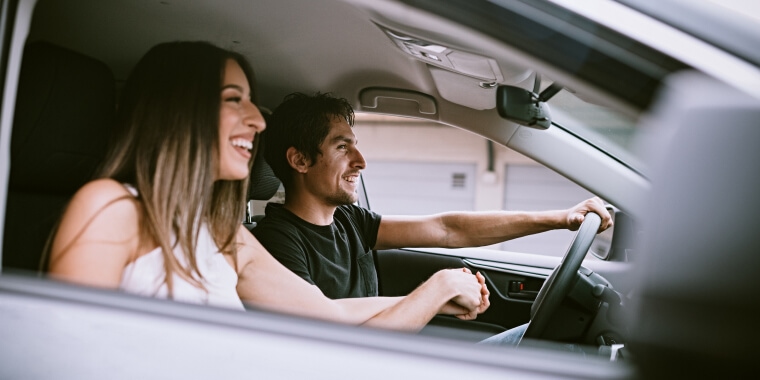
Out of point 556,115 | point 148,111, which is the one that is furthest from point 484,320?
point 148,111

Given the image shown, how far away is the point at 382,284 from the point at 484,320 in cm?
49

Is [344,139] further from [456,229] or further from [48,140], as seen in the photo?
[48,140]

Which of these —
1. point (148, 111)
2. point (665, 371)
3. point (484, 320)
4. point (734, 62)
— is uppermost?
point (734, 62)

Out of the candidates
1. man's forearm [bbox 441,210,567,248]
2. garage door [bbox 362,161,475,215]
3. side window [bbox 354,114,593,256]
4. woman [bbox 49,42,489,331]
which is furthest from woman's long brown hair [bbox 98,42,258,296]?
garage door [bbox 362,161,475,215]

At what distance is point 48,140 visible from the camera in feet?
4.48

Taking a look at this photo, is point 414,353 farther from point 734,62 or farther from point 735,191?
point 734,62

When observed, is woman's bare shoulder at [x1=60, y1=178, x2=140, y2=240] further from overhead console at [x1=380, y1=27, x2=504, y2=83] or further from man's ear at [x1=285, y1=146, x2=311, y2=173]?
man's ear at [x1=285, y1=146, x2=311, y2=173]

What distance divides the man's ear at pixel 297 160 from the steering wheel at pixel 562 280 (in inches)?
37.7

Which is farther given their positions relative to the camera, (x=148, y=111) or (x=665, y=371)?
(x=148, y=111)

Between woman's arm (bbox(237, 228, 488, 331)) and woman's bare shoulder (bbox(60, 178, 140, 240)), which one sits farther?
woman's arm (bbox(237, 228, 488, 331))

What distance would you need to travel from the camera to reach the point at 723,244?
70 centimetres

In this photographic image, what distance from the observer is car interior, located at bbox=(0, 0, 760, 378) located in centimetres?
Answer: 70

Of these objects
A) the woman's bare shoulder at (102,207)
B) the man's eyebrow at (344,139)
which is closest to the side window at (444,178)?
the man's eyebrow at (344,139)

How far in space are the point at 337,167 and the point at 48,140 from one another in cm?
124
